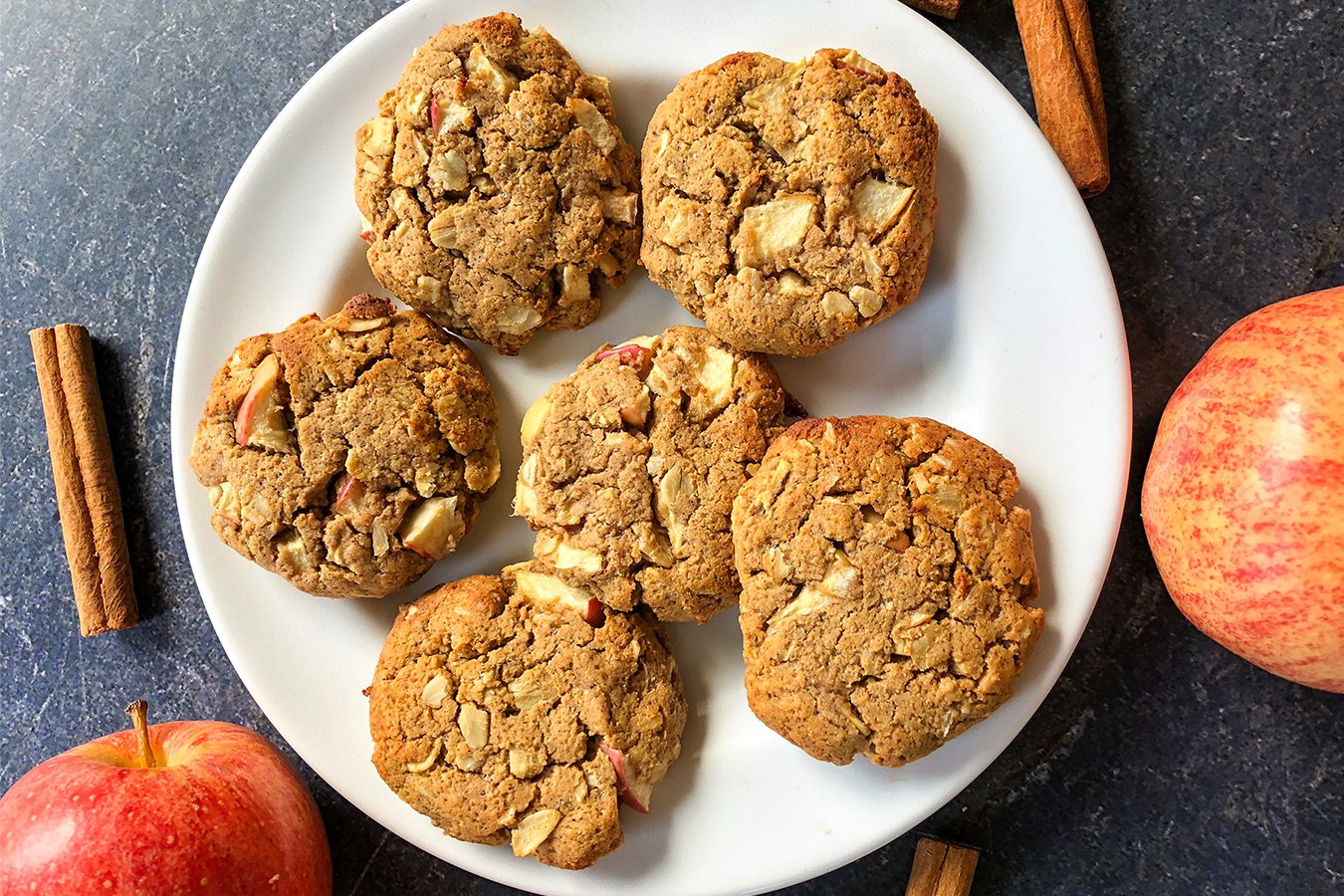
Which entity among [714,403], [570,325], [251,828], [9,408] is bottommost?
[251,828]

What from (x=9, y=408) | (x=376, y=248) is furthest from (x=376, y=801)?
(x=9, y=408)

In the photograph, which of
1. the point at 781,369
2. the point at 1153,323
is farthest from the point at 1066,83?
the point at 781,369

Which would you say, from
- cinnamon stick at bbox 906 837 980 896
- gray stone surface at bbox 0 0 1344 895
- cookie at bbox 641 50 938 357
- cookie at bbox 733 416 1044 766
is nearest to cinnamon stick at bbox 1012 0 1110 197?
gray stone surface at bbox 0 0 1344 895

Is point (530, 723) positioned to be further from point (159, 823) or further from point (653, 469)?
point (159, 823)

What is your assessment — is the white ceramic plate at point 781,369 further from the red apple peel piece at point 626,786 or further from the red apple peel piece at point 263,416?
the red apple peel piece at point 263,416

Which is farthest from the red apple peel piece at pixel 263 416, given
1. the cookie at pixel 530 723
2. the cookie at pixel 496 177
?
the cookie at pixel 530 723

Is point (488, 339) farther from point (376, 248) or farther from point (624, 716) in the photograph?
point (624, 716)
